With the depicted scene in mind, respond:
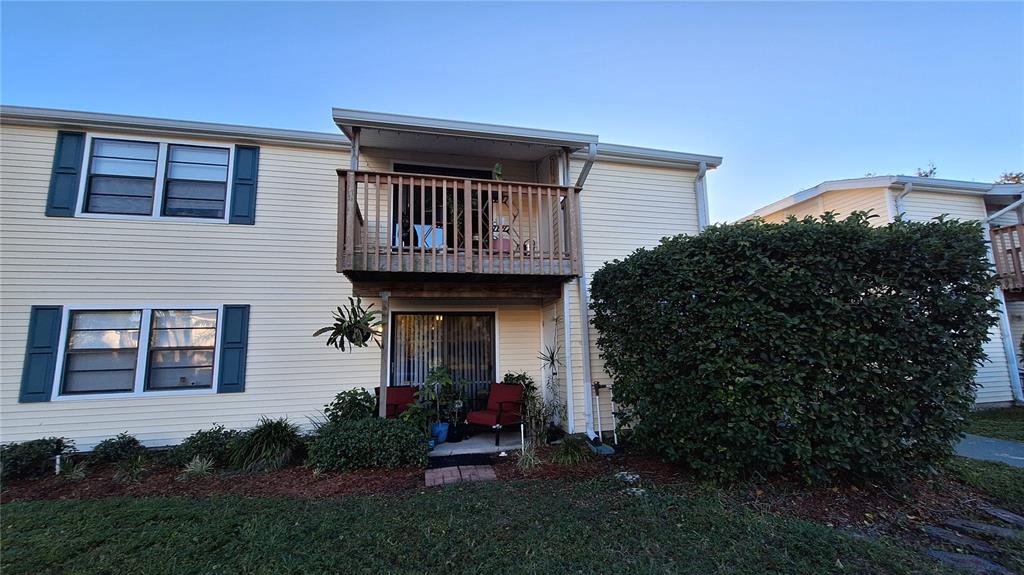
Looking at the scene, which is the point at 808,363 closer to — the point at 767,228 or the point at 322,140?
the point at 767,228

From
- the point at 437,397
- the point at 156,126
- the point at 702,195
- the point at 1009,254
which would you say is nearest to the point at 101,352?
the point at 156,126

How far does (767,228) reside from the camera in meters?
4.04

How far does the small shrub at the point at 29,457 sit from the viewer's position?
4.83 meters

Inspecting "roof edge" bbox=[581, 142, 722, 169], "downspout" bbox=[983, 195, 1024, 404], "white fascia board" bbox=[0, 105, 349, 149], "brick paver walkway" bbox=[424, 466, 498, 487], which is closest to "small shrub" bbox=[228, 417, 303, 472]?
"brick paver walkway" bbox=[424, 466, 498, 487]

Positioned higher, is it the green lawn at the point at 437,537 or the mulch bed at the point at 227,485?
the green lawn at the point at 437,537

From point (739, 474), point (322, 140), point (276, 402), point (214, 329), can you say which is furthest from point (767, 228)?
point (214, 329)

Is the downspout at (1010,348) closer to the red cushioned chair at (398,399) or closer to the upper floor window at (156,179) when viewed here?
the red cushioned chair at (398,399)

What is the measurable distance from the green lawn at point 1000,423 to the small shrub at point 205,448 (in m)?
10.6

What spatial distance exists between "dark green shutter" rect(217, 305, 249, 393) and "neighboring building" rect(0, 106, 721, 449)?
21 mm

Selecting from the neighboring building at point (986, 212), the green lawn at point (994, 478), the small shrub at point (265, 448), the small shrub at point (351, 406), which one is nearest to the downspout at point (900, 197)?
the neighboring building at point (986, 212)

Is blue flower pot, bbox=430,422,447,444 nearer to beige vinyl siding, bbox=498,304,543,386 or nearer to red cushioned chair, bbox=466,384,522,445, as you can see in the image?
red cushioned chair, bbox=466,384,522,445

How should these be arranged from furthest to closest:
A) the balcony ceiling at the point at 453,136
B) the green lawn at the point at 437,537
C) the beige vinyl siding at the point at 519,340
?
the beige vinyl siding at the point at 519,340 → the balcony ceiling at the point at 453,136 → the green lawn at the point at 437,537

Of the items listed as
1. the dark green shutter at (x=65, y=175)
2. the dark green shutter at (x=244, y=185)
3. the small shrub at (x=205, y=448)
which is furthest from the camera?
the dark green shutter at (x=244, y=185)

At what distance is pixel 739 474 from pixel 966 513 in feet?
6.05
